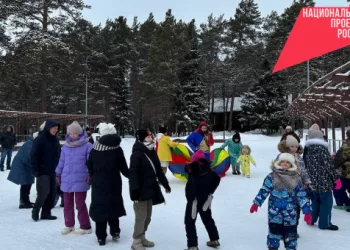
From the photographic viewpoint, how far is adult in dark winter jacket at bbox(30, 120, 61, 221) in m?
6.19

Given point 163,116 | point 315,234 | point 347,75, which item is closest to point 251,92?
point 163,116

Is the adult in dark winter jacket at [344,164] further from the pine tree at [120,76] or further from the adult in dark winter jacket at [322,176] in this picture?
the pine tree at [120,76]

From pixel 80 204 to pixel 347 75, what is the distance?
6.19 m

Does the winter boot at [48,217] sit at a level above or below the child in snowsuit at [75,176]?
below

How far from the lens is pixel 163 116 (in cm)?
4509

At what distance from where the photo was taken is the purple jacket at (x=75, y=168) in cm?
550

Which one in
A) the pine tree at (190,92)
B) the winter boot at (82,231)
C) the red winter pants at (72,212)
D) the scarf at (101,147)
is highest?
the pine tree at (190,92)

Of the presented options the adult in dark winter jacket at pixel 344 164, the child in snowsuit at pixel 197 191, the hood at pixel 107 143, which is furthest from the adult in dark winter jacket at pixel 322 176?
the hood at pixel 107 143

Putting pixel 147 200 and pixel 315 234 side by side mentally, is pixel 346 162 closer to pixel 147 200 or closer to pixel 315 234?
pixel 315 234

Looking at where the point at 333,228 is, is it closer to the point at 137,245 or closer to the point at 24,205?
the point at 137,245

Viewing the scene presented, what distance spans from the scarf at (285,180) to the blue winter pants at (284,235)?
0.45m

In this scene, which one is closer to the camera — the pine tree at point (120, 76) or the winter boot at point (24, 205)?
the winter boot at point (24, 205)

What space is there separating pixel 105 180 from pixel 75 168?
755 mm

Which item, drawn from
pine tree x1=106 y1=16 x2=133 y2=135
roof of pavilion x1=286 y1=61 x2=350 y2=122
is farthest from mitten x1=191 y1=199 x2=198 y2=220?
pine tree x1=106 y1=16 x2=133 y2=135
